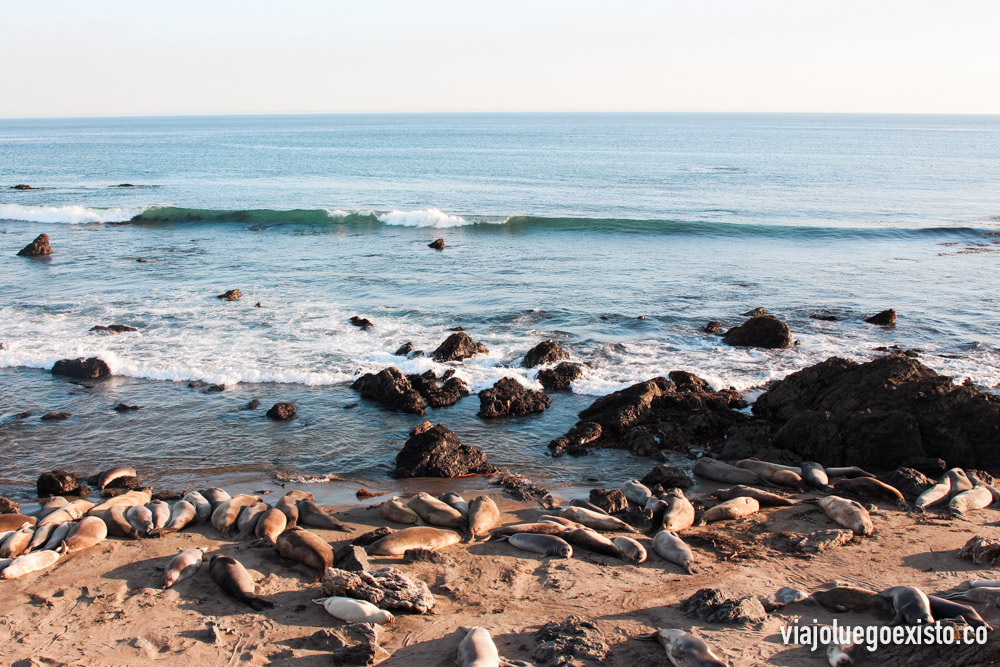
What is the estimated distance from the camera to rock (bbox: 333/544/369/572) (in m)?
7.63

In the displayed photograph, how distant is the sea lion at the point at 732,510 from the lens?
30.7ft

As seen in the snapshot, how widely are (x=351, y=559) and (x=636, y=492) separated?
164 inches

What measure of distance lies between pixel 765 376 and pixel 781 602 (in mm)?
9170

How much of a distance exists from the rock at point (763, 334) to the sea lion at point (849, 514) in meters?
8.38

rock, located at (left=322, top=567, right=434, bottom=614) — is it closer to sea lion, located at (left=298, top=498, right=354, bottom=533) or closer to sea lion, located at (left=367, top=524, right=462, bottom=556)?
sea lion, located at (left=367, top=524, right=462, bottom=556)

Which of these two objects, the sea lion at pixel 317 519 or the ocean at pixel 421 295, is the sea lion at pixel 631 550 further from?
the sea lion at pixel 317 519

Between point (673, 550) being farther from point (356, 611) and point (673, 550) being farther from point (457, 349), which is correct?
A: point (457, 349)

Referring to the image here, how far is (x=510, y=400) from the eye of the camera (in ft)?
45.4

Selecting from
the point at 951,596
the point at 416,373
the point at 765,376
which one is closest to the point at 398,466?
the point at 416,373

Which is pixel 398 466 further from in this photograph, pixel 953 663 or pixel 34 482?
pixel 953 663

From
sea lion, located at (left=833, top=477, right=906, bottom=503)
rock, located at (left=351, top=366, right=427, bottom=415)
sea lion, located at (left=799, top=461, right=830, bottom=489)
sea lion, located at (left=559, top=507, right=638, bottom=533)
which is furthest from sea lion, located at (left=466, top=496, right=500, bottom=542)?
sea lion, located at (left=833, top=477, right=906, bottom=503)

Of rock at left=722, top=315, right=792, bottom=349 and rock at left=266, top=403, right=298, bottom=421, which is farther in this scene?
rock at left=722, top=315, right=792, bottom=349

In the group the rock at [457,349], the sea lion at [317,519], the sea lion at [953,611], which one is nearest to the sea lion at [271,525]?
the sea lion at [317,519]

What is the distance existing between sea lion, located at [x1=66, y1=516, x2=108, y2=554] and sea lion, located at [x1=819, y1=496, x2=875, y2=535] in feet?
29.6
